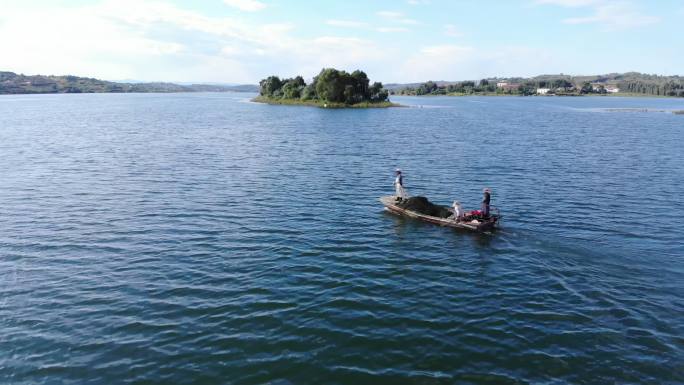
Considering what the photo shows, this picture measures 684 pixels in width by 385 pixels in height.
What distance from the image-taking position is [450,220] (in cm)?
3825

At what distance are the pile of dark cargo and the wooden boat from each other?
1.08ft

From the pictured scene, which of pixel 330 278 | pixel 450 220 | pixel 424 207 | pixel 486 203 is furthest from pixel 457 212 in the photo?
pixel 330 278

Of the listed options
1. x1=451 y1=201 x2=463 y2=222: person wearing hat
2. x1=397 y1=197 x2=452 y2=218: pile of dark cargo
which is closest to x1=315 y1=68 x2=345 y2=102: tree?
x1=397 y1=197 x2=452 y2=218: pile of dark cargo

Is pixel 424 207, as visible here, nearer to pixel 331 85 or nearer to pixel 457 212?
pixel 457 212

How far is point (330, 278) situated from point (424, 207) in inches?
594

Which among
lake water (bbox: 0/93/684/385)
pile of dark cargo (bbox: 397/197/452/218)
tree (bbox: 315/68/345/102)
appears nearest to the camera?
lake water (bbox: 0/93/684/385)

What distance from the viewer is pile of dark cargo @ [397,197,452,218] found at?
39.7 metres

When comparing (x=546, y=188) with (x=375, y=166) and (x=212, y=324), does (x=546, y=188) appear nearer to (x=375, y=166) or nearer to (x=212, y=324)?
(x=375, y=166)

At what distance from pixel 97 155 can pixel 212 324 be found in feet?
189

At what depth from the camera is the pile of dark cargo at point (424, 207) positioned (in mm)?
39656

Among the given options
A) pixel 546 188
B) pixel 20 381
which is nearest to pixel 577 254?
pixel 546 188

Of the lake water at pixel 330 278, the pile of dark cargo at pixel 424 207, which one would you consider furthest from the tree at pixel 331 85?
the pile of dark cargo at pixel 424 207

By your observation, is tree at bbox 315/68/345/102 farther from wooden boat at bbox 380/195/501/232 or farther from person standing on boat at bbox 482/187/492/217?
person standing on boat at bbox 482/187/492/217

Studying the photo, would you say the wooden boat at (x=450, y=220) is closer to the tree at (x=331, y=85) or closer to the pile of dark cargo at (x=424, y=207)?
the pile of dark cargo at (x=424, y=207)
